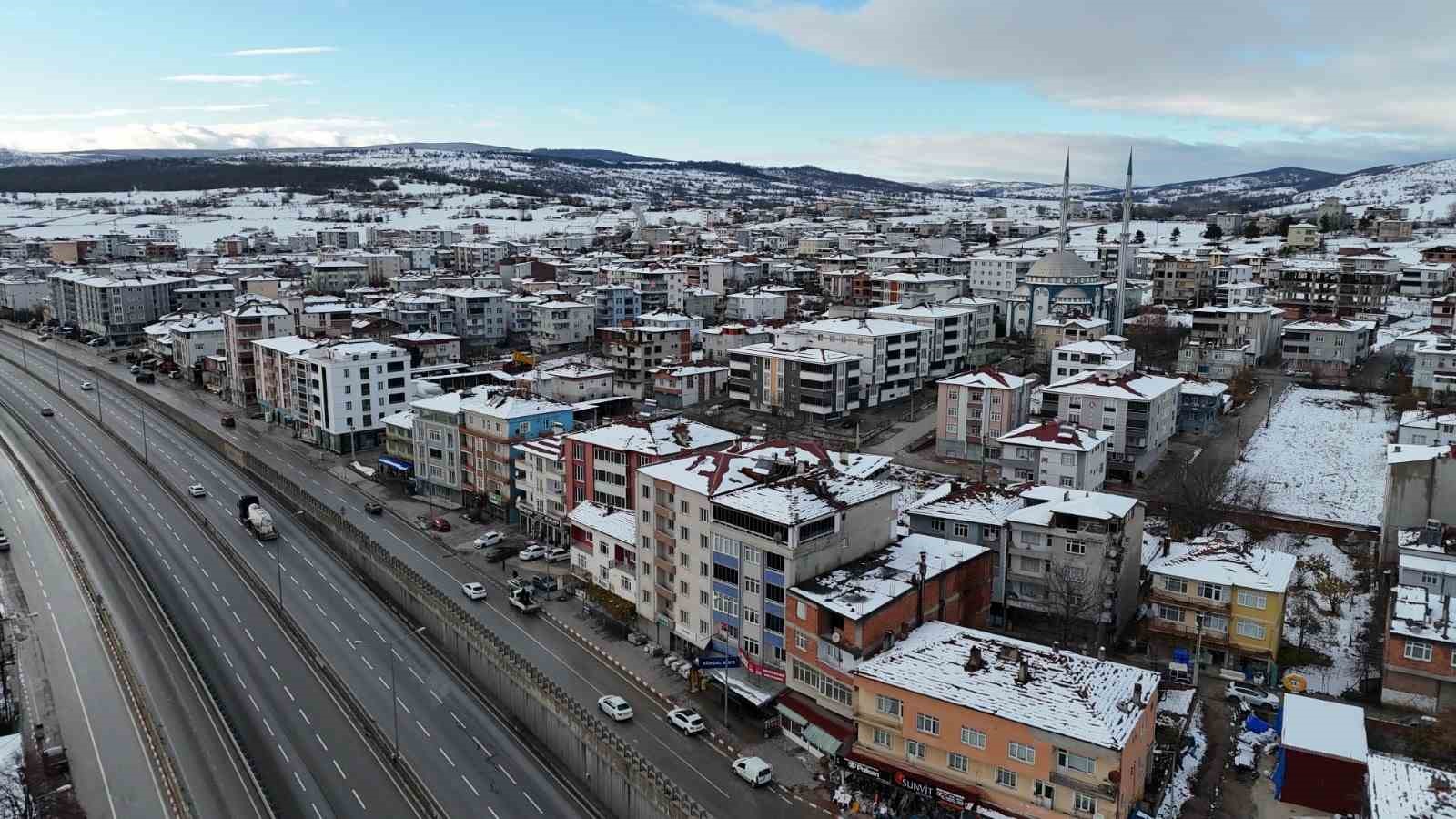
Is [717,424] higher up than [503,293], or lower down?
lower down

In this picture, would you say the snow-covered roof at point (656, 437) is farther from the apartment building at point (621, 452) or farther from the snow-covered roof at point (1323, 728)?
the snow-covered roof at point (1323, 728)

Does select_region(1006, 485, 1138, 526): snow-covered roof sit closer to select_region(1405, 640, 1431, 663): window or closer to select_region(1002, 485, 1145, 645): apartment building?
select_region(1002, 485, 1145, 645): apartment building

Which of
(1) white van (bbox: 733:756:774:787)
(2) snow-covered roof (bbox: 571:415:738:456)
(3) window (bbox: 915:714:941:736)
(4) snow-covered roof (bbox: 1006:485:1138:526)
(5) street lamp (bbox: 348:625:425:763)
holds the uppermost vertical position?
(2) snow-covered roof (bbox: 571:415:738:456)

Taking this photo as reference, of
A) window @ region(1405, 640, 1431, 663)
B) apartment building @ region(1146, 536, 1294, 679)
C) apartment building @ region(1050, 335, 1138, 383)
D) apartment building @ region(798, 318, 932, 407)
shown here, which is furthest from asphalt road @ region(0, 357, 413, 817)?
apartment building @ region(1050, 335, 1138, 383)

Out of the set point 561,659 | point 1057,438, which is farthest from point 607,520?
point 1057,438

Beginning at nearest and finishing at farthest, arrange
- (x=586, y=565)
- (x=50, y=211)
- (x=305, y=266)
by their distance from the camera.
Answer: (x=586, y=565) < (x=305, y=266) < (x=50, y=211)

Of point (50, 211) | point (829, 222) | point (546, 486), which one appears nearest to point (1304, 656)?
point (546, 486)

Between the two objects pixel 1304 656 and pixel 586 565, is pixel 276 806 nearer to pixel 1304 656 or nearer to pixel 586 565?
pixel 586 565
